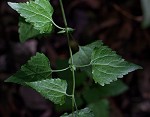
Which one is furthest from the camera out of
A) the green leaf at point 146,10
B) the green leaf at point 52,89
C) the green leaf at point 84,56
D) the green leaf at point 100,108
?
the green leaf at point 100,108

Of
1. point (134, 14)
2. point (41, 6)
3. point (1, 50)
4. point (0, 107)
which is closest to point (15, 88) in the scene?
point (0, 107)

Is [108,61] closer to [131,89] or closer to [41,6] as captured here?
[41,6]

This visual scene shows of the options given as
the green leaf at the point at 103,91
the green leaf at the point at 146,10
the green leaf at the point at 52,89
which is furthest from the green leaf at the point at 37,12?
the green leaf at the point at 103,91

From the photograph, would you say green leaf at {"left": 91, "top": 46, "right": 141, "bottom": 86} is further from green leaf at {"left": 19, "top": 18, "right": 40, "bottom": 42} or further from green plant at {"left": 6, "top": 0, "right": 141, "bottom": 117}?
green leaf at {"left": 19, "top": 18, "right": 40, "bottom": 42}

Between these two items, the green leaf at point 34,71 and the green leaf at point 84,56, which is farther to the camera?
the green leaf at point 84,56

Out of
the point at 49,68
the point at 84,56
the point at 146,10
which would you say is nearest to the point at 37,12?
the point at 49,68

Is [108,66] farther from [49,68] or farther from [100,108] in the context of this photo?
[100,108]

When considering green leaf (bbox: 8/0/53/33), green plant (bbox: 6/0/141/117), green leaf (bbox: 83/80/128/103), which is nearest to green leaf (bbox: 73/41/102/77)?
green plant (bbox: 6/0/141/117)

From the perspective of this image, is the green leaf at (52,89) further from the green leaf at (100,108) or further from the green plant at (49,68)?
the green leaf at (100,108)
